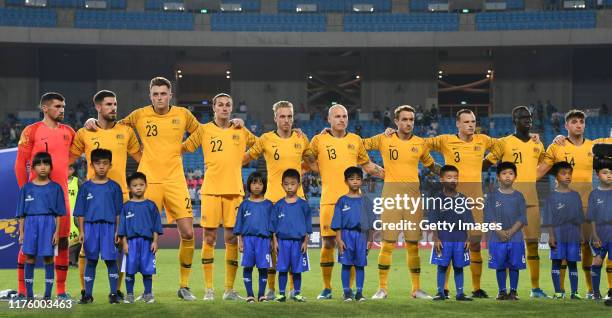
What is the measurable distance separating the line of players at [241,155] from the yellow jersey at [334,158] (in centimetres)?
1

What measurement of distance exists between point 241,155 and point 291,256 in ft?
5.28

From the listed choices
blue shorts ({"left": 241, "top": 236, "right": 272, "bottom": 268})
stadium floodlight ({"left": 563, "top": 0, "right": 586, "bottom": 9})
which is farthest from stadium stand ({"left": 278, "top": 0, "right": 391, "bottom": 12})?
blue shorts ({"left": 241, "top": 236, "right": 272, "bottom": 268})

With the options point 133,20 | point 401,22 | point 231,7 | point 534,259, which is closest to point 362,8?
point 401,22

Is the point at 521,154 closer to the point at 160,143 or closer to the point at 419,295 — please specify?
the point at 419,295

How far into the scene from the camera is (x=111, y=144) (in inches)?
409

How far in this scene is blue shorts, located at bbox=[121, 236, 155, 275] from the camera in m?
9.91

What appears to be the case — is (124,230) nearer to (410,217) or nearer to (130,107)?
(410,217)

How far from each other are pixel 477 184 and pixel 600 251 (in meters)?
1.73

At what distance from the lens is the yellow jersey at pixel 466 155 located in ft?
37.4

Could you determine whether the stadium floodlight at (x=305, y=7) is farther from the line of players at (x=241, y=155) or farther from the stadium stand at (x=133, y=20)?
the line of players at (x=241, y=155)

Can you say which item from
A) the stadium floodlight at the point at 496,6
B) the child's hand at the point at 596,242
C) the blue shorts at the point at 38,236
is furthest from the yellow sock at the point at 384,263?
the stadium floodlight at the point at 496,6

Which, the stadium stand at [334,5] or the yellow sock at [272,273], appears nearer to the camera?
the yellow sock at [272,273]

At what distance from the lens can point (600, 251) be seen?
35.4ft

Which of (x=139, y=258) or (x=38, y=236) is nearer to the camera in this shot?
(x=38, y=236)
